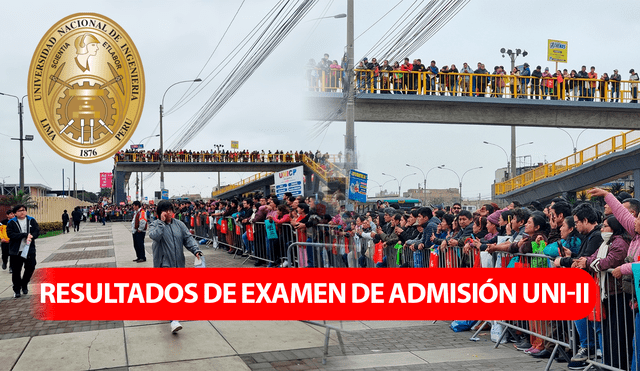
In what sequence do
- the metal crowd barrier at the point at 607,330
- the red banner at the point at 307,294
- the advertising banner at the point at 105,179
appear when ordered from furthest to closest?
the advertising banner at the point at 105,179
the red banner at the point at 307,294
the metal crowd barrier at the point at 607,330

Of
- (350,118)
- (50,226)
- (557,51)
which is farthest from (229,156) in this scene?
(350,118)

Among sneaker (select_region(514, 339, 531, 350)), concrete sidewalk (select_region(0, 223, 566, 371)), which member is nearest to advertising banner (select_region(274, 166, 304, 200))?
concrete sidewalk (select_region(0, 223, 566, 371))

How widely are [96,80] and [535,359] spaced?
19.0 feet

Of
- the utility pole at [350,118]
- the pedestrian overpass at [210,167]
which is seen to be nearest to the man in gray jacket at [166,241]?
the utility pole at [350,118]

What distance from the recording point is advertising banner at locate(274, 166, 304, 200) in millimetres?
13961

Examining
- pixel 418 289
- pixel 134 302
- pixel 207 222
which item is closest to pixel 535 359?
pixel 418 289

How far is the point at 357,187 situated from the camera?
13680mm

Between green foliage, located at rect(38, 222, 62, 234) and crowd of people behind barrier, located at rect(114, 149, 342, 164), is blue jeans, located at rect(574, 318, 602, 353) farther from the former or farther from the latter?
crowd of people behind barrier, located at rect(114, 149, 342, 164)

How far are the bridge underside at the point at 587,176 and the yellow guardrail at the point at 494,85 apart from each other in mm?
2925

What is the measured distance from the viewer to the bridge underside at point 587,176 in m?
26.8

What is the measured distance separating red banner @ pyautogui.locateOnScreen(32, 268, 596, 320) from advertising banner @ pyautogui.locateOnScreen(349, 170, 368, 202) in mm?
6825

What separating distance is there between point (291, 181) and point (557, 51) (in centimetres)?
2173

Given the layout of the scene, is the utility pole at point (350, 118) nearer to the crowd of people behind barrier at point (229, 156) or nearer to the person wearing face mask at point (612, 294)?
the person wearing face mask at point (612, 294)

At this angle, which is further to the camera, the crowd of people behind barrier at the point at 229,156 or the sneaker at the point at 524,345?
the crowd of people behind barrier at the point at 229,156
